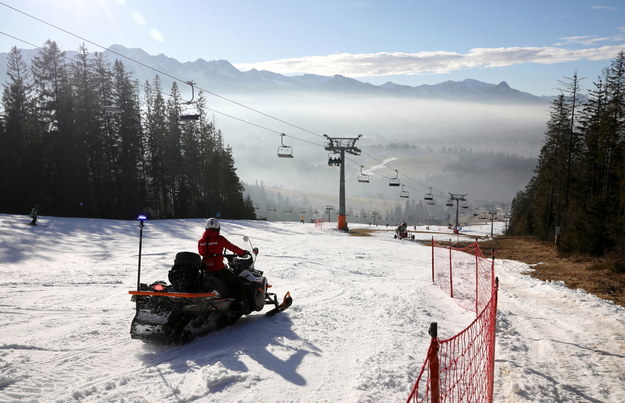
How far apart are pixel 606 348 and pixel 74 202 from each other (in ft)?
149

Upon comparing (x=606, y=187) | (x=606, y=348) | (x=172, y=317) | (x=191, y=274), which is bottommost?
(x=606, y=348)

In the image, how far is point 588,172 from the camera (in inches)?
1610

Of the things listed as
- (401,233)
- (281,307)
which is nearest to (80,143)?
(401,233)

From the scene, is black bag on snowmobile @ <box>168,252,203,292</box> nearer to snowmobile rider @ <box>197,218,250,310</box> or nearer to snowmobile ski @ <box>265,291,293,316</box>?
snowmobile rider @ <box>197,218,250,310</box>

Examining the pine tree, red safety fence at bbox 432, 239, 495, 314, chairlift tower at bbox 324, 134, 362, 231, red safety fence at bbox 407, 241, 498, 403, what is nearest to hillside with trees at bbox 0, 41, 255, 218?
the pine tree

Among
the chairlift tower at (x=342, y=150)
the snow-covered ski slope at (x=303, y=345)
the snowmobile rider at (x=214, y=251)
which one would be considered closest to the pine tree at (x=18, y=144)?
the chairlift tower at (x=342, y=150)

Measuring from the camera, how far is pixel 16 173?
38.8 m

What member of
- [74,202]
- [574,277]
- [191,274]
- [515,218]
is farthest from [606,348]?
[515,218]

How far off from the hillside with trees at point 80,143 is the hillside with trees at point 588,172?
3531 cm

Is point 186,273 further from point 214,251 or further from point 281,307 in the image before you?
point 281,307

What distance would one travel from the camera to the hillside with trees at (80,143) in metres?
40.3

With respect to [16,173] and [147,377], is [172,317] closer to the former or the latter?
[147,377]

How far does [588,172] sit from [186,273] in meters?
46.7

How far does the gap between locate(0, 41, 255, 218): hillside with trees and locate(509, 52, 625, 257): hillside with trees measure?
3531 centimetres
